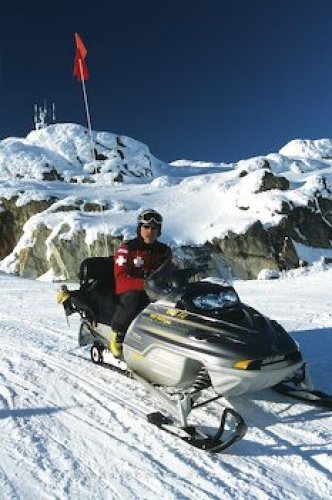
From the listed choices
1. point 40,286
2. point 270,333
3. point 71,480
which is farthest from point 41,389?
point 40,286

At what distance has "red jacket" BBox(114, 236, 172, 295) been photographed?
5410mm

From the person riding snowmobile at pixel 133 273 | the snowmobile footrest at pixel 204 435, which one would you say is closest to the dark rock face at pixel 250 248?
the person riding snowmobile at pixel 133 273

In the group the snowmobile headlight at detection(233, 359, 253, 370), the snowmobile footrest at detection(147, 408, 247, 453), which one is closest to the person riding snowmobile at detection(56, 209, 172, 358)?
the snowmobile footrest at detection(147, 408, 247, 453)

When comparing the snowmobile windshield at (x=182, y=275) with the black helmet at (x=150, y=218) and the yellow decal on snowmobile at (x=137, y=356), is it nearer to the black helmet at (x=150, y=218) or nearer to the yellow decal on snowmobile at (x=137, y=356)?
the yellow decal on snowmobile at (x=137, y=356)

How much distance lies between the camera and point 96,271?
Answer: 628cm

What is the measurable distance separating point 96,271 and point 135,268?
3.06 ft

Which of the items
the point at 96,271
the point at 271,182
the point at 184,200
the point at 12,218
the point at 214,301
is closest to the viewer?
the point at 214,301

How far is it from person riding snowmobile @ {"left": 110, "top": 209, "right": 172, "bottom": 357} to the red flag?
6.45m

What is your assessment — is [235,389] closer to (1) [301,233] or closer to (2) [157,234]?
(2) [157,234]

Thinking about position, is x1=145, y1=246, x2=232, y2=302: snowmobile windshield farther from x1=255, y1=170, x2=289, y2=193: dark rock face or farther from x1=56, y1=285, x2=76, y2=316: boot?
x1=255, y1=170, x2=289, y2=193: dark rock face

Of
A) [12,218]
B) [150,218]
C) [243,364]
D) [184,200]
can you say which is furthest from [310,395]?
[12,218]

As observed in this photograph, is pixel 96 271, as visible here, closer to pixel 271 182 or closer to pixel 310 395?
pixel 310 395

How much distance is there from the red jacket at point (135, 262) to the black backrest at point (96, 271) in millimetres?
741

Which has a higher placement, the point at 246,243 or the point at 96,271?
the point at 96,271
